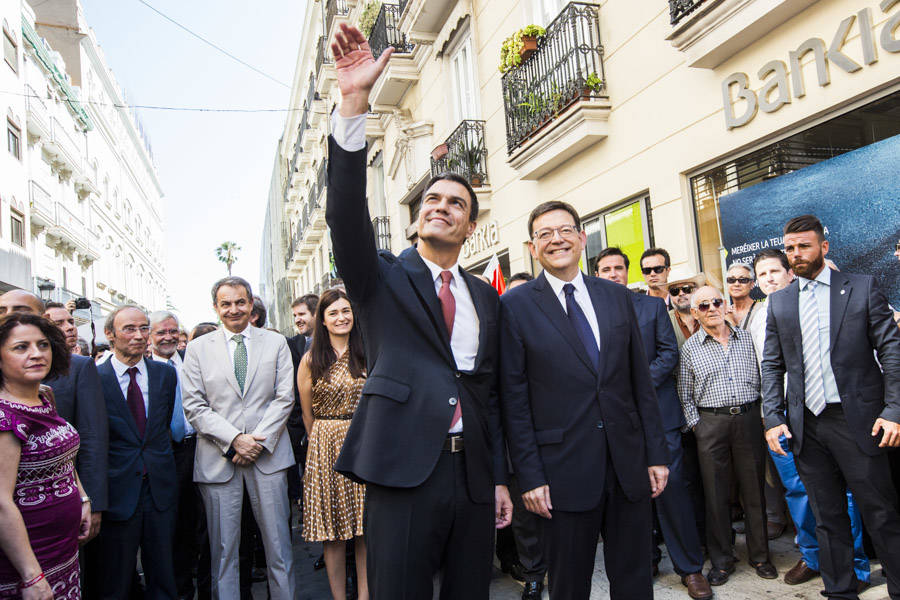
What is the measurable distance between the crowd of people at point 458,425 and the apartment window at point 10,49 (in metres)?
20.8

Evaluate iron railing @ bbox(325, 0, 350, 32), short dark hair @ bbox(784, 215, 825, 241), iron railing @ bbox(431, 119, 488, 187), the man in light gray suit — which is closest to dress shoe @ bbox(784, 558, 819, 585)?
short dark hair @ bbox(784, 215, 825, 241)

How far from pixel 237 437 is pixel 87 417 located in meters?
0.88

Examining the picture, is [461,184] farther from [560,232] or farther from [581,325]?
[581,325]

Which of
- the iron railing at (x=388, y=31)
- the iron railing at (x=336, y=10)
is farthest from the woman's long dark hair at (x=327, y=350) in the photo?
the iron railing at (x=336, y=10)

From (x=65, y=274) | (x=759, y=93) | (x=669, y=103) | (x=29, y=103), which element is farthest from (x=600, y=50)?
(x=65, y=274)

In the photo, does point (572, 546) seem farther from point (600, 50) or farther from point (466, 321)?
point (600, 50)

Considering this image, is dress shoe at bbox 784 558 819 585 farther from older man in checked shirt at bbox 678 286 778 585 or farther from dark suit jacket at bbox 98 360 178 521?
dark suit jacket at bbox 98 360 178 521

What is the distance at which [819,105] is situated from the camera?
16.5ft

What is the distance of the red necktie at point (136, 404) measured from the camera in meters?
4.09

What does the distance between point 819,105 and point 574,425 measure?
4111 millimetres

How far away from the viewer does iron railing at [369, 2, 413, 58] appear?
1548 cm

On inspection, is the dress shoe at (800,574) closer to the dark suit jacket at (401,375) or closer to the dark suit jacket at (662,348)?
the dark suit jacket at (662,348)

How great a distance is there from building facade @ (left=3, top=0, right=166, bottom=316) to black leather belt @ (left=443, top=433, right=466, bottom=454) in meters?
14.3

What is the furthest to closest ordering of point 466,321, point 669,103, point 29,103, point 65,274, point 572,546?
point 65,274
point 29,103
point 669,103
point 572,546
point 466,321
